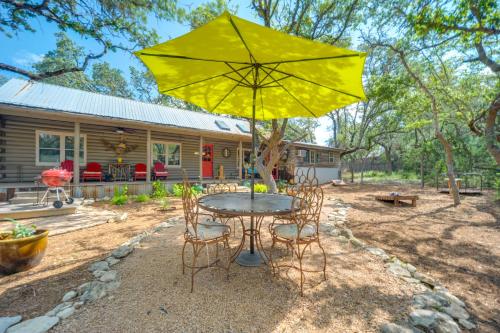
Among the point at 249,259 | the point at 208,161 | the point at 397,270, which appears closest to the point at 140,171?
the point at 208,161

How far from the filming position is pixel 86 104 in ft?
26.9

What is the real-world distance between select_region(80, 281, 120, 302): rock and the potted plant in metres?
1.02

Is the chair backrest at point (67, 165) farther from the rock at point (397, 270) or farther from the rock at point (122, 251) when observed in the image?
the rock at point (397, 270)

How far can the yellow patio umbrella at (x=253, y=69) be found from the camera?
2.05 m

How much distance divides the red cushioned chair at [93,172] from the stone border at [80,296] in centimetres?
606

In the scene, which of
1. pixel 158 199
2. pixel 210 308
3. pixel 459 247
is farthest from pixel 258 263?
pixel 158 199

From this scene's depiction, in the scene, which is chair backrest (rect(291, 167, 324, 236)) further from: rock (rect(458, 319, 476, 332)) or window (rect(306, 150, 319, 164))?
window (rect(306, 150, 319, 164))

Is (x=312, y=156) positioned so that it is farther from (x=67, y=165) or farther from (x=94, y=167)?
(x=67, y=165)

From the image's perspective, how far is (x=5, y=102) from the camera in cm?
590

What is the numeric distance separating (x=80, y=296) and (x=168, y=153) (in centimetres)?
913

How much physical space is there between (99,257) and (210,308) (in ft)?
6.75

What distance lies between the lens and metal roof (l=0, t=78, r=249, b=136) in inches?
265

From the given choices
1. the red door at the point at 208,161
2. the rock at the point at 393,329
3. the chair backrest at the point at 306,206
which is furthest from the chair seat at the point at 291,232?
the red door at the point at 208,161

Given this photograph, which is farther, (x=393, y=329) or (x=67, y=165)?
(x=67, y=165)
